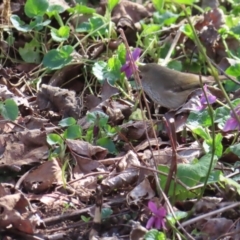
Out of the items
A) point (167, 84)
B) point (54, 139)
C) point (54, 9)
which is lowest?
point (167, 84)

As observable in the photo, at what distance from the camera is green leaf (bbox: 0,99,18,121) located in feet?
12.8

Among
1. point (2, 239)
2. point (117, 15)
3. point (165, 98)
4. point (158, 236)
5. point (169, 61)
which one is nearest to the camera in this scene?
point (158, 236)

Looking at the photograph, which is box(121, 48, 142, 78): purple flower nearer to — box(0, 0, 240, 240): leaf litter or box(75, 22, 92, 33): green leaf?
box(0, 0, 240, 240): leaf litter

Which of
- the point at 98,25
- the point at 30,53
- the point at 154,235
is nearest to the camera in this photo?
the point at 154,235

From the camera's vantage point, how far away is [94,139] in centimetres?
396

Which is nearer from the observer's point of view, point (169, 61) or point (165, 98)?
point (165, 98)

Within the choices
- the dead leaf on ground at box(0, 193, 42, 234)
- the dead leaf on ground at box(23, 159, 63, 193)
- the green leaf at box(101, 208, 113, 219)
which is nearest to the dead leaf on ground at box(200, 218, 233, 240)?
the green leaf at box(101, 208, 113, 219)

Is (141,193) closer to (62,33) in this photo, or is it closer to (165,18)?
(62,33)

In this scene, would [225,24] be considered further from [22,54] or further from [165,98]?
[22,54]

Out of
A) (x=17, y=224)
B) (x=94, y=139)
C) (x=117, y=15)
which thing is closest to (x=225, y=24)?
(x=117, y=15)

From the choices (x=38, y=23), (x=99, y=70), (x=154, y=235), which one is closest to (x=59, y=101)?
(x=99, y=70)

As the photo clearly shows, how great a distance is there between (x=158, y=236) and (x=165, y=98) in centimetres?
216

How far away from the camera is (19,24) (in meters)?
4.90

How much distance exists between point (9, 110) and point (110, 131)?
0.59 m
